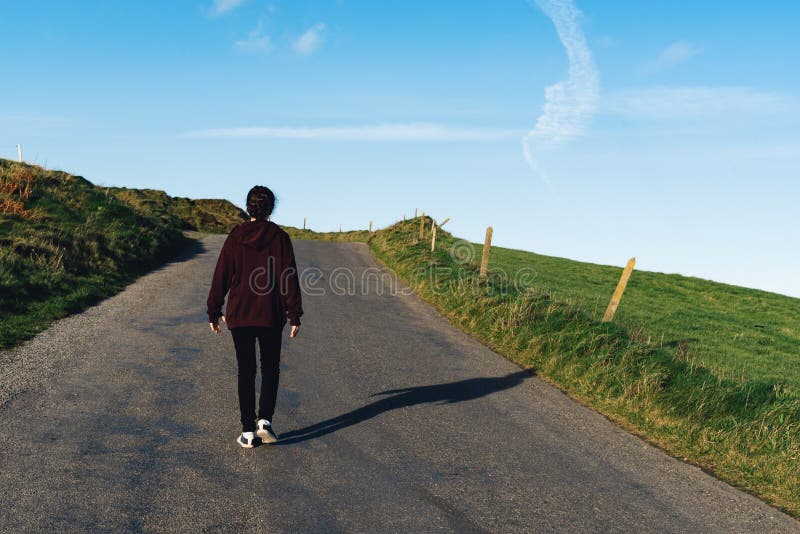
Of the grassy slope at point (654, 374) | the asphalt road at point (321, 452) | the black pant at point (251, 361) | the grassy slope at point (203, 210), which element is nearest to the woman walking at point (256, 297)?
the black pant at point (251, 361)

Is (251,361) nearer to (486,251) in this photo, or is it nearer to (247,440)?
(247,440)

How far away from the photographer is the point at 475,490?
16.7 feet

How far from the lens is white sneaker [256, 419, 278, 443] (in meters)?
5.64

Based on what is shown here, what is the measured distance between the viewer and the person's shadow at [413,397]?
614 cm

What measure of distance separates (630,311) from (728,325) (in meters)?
3.44

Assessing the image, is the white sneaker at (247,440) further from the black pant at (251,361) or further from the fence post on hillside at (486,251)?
the fence post on hillside at (486,251)

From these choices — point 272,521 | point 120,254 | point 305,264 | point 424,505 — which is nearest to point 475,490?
point 424,505

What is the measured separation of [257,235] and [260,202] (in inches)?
13.1

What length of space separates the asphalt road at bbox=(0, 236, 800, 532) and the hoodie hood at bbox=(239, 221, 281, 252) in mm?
2012

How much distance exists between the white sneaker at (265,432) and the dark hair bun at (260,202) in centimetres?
206

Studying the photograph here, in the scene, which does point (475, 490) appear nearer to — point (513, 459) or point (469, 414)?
point (513, 459)

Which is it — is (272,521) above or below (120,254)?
below

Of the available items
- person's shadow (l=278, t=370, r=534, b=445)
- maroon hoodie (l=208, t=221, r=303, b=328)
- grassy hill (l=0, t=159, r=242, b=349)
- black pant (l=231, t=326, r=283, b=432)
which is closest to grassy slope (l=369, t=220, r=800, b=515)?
person's shadow (l=278, t=370, r=534, b=445)

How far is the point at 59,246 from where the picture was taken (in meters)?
15.1
